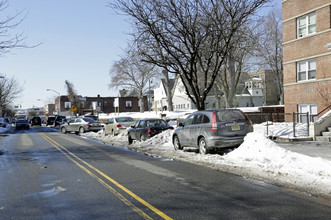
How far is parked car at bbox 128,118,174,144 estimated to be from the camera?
18047 mm

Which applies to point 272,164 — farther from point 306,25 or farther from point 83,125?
point 83,125

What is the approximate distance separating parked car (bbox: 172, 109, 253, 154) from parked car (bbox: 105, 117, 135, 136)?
37.7 feet

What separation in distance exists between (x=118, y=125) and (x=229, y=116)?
42.7 feet

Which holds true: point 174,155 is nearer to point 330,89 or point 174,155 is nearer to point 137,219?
point 137,219

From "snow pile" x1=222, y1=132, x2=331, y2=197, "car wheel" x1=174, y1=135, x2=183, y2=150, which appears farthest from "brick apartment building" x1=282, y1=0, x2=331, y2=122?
"snow pile" x1=222, y1=132, x2=331, y2=197

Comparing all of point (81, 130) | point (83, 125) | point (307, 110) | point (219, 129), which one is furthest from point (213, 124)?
point (81, 130)

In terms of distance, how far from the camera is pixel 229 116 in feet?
41.3

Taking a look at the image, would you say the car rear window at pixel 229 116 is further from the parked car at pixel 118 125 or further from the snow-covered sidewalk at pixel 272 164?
the parked car at pixel 118 125

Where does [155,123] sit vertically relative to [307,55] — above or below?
below

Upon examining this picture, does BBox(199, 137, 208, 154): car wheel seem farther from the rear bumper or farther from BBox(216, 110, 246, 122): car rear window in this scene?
BBox(216, 110, 246, 122): car rear window

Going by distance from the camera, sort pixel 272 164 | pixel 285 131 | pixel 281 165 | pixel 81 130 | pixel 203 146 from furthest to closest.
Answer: pixel 81 130, pixel 285 131, pixel 203 146, pixel 272 164, pixel 281 165

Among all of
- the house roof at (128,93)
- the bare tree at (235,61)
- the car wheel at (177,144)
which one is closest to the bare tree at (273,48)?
the bare tree at (235,61)

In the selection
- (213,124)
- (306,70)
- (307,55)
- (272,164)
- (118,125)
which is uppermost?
(307,55)

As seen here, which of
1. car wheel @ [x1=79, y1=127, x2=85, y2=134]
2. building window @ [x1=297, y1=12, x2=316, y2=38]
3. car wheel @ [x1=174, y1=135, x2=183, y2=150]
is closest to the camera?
car wheel @ [x1=174, y1=135, x2=183, y2=150]
